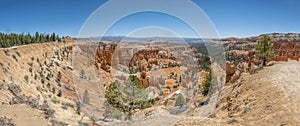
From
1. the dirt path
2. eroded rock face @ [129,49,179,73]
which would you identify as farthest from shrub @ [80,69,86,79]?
the dirt path

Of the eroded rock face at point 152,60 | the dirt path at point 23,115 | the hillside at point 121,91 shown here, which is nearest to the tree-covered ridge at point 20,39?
the hillside at point 121,91

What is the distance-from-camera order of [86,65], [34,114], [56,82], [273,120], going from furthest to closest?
[86,65], [56,82], [34,114], [273,120]

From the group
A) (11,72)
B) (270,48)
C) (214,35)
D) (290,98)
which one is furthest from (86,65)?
(290,98)

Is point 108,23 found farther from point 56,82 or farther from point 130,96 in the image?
point 56,82

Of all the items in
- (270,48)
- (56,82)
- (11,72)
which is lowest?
(56,82)

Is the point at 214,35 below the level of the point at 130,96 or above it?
above

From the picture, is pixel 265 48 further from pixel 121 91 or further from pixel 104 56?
pixel 104 56

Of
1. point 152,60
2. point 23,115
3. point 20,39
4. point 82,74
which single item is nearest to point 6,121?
point 23,115

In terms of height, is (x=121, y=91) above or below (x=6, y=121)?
below
